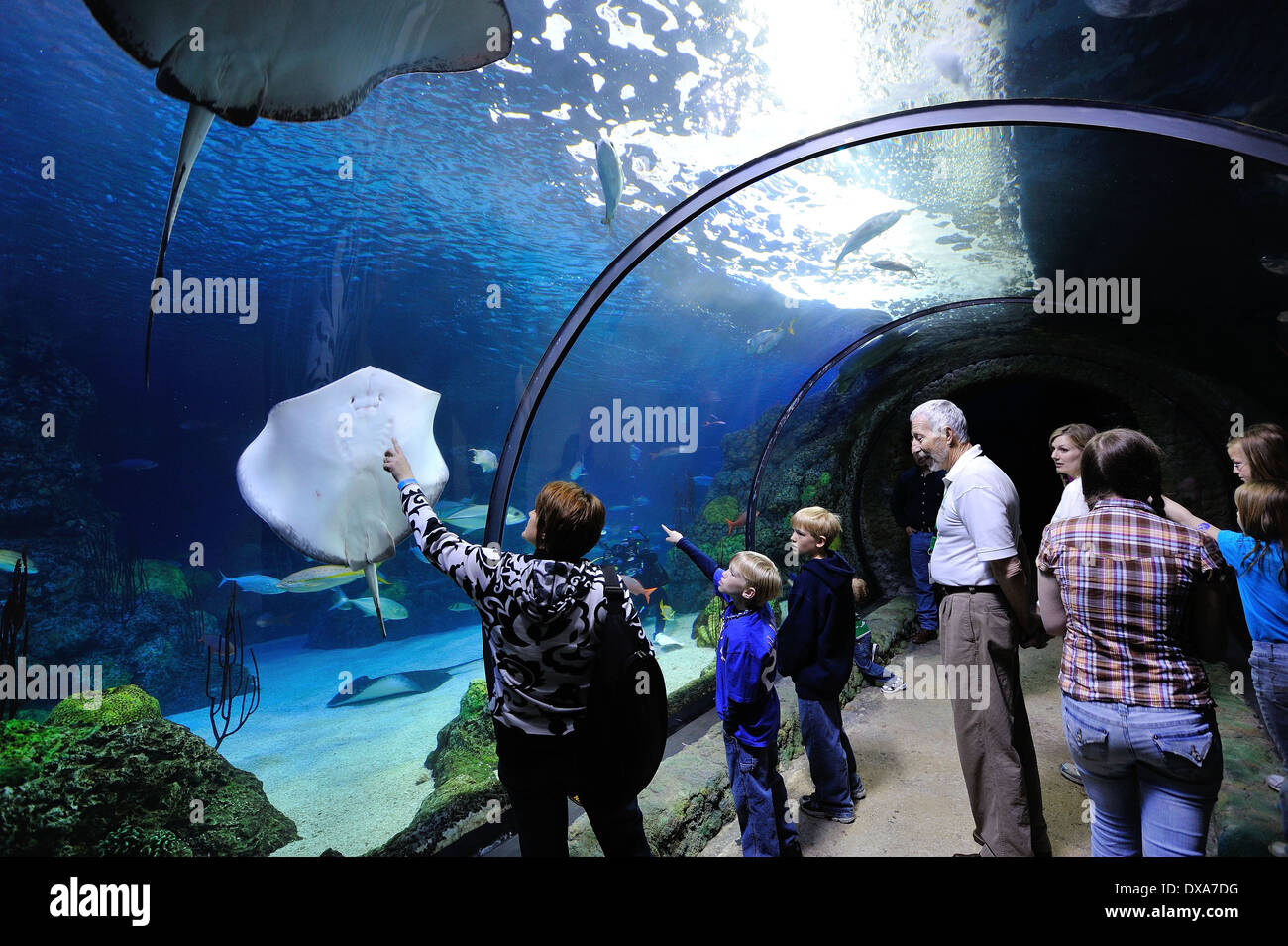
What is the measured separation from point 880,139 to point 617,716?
10.5ft

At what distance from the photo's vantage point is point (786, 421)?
7.20 metres

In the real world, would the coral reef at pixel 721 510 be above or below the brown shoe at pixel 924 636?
above

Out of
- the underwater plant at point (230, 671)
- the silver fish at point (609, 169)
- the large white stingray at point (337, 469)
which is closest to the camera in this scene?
the large white stingray at point (337, 469)

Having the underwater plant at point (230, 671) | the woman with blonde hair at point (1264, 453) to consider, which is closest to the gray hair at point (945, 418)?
the woman with blonde hair at point (1264, 453)

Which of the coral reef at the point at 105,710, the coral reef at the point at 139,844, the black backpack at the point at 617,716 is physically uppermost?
the black backpack at the point at 617,716

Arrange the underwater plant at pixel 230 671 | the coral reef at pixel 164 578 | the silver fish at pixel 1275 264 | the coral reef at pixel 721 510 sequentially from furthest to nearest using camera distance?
1. the coral reef at pixel 721 510
2. the coral reef at pixel 164 578
3. the silver fish at pixel 1275 264
4. the underwater plant at pixel 230 671

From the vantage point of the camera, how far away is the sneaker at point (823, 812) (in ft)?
9.55

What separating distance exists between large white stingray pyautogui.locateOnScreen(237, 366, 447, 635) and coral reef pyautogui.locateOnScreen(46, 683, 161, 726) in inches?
48.6

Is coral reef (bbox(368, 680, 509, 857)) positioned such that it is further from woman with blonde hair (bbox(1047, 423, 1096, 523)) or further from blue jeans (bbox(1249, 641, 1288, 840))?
blue jeans (bbox(1249, 641, 1288, 840))

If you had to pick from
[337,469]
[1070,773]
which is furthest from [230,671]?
[1070,773]

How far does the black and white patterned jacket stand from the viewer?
1531 mm

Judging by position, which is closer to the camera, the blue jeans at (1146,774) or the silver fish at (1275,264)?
the blue jeans at (1146,774)

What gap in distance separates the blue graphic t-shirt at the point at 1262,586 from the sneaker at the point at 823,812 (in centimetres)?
216

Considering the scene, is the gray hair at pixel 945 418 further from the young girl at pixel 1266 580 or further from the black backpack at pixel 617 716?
the black backpack at pixel 617 716
